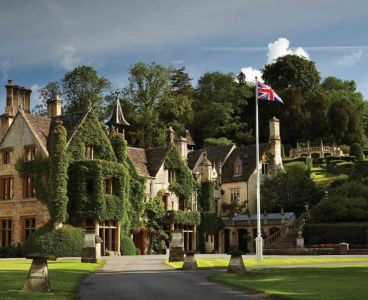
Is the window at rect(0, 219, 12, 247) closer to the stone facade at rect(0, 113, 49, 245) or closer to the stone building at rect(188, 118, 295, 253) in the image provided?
the stone facade at rect(0, 113, 49, 245)

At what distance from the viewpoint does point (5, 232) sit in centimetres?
5306

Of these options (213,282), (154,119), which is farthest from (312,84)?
(213,282)

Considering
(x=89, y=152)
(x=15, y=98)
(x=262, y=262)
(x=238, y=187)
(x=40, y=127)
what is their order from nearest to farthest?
(x=262, y=262) < (x=89, y=152) < (x=40, y=127) < (x=15, y=98) < (x=238, y=187)

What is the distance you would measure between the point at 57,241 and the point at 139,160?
16323 millimetres

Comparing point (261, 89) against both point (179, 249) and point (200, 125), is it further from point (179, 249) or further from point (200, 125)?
point (200, 125)

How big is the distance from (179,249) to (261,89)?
38.6 feet

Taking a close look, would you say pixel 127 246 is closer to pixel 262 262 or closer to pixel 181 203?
pixel 181 203

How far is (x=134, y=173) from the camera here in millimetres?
56312

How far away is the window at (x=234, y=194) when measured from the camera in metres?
71.1

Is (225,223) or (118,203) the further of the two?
(225,223)

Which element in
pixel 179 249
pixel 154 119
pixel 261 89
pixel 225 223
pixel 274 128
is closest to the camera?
pixel 179 249

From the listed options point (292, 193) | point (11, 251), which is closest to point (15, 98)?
point (11, 251)

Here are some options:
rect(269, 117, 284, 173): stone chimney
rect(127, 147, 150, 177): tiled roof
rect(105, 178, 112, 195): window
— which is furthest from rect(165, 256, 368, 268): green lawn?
rect(269, 117, 284, 173): stone chimney

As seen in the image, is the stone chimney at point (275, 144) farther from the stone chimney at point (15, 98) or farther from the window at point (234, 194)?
the stone chimney at point (15, 98)
